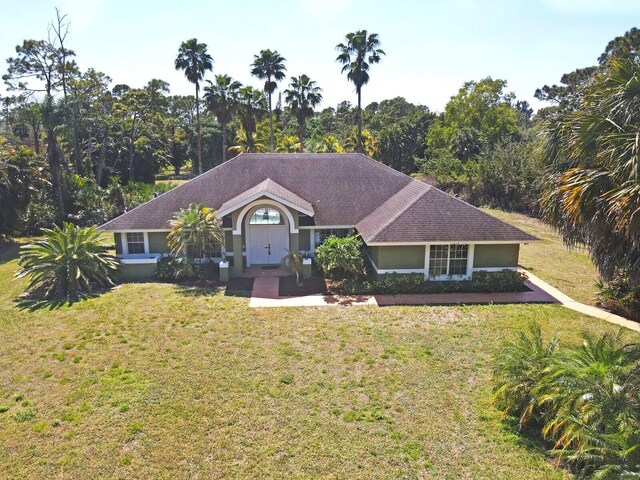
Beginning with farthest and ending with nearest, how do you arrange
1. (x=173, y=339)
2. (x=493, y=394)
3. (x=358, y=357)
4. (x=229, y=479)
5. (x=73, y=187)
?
(x=73, y=187) < (x=173, y=339) < (x=358, y=357) < (x=493, y=394) < (x=229, y=479)

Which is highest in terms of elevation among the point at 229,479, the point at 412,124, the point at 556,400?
the point at 412,124

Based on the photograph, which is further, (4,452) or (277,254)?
(277,254)

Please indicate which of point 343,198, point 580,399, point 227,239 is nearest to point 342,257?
point 343,198

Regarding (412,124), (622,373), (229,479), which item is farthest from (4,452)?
(412,124)

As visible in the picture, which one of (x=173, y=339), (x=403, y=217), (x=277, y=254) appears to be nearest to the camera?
(x=173, y=339)

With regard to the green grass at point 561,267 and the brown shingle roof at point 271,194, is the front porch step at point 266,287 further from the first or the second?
the green grass at point 561,267

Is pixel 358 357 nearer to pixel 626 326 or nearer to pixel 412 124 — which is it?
pixel 626 326

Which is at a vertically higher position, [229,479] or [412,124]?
[412,124]
